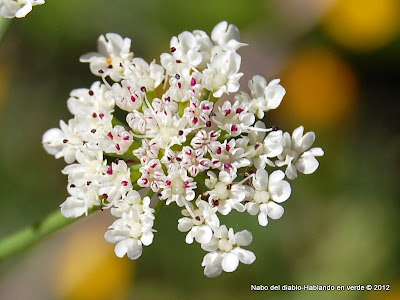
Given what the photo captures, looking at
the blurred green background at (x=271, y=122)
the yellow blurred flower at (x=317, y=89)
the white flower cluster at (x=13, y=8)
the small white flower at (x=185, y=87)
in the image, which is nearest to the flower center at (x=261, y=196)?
the small white flower at (x=185, y=87)

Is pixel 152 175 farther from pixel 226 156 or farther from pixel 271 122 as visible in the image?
pixel 271 122

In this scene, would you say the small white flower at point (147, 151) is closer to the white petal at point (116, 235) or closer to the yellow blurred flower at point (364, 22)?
the white petal at point (116, 235)

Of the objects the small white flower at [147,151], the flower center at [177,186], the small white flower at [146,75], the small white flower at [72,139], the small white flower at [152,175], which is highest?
the small white flower at [146,75]

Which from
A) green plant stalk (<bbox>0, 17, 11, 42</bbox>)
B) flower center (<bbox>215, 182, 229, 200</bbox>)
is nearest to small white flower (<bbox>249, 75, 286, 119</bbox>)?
flower center (<bbox>215, 182, 229, 200</bbox>)

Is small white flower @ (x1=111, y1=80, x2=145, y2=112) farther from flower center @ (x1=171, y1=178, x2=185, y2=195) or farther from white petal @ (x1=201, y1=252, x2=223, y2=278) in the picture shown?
white petal @ (x1=201, y1=252, x2=223, y2=278)

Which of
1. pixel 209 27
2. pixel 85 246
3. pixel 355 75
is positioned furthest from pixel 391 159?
pixel 85 246

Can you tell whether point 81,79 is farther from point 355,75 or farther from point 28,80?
point 355,75
